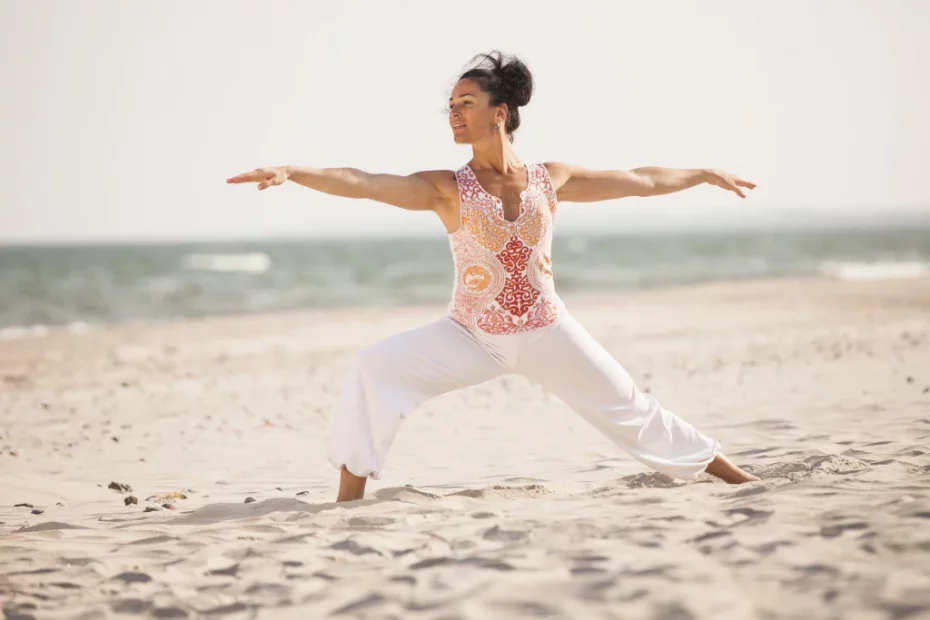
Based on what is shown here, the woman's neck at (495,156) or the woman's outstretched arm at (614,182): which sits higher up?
the woman's neck at (495,156)

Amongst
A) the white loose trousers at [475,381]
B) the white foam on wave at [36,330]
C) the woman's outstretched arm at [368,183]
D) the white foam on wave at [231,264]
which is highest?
the white foam on wave at [231,264]

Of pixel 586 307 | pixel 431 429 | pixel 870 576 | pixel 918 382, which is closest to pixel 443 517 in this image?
pixel 870 576

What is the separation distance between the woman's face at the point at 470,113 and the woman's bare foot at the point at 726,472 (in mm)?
2008

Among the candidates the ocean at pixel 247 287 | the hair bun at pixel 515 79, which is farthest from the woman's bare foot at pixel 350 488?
the ocean at pixel 247 287

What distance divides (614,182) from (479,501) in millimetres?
1726

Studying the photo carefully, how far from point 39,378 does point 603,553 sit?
32.0 ft

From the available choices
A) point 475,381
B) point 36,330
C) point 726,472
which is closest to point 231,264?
point 36,330

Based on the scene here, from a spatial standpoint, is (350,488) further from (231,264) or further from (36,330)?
(231,264)

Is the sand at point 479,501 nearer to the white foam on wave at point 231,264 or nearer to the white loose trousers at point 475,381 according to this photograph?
the white loose trousers at point 475,381

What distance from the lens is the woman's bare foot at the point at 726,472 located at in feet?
15.9

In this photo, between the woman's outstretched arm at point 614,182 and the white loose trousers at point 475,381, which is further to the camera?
the woman's outstretched arm at point 614,182

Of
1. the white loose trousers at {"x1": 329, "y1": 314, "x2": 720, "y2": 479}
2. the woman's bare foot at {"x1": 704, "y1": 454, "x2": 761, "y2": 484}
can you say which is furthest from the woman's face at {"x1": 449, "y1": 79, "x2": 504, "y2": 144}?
the woman's bare foot at {"x1": 704, "y1": 454, "x2": 761, "y2": 484}

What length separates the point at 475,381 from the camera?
4.64m

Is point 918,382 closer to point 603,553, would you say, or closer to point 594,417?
point 594,417
